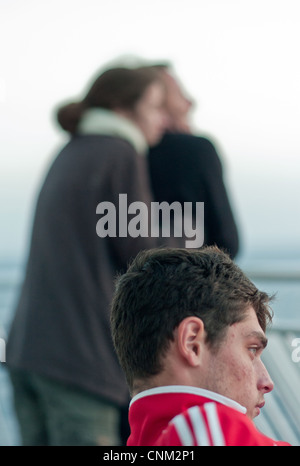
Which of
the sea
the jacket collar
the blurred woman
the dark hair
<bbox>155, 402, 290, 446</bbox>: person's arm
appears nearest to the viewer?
<bbox>155, 402, 290, 446</bbox>: person's arm

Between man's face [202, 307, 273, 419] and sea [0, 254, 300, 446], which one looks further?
sea [0, 254, 300, 446]

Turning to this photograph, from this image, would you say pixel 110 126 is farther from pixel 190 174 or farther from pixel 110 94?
pixel 190 174

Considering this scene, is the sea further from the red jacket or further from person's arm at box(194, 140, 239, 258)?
the red jacket

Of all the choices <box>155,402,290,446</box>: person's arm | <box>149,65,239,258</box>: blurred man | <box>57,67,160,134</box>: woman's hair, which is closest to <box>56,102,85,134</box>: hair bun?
<box>57,67,160,134</box>: woman's hair

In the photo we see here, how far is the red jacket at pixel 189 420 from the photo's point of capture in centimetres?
108

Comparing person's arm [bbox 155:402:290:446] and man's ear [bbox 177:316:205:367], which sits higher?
man's ear [bbox 177:316:205:367]

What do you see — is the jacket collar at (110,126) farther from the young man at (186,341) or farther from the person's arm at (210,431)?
the person's arm at (210,431)

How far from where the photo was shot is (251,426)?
110 cm

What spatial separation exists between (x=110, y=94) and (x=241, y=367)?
158 centimetres

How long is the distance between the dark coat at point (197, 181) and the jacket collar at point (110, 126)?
4.9 inches

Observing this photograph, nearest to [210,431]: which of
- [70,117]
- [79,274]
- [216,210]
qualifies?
[79,274]

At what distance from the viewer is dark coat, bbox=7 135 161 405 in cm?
245

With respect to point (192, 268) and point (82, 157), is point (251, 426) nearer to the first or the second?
point (192, 268)

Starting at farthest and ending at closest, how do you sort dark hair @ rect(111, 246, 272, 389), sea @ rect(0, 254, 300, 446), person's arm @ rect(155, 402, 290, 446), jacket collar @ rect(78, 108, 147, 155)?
sea @ rect(0, 254, 300, 446)
jacket collar @ rect(78, 108, 147, 155)
dark hair @ rect(111, 246, 272, 389)
person's arm @ rect(155, 402, 290, 446)
